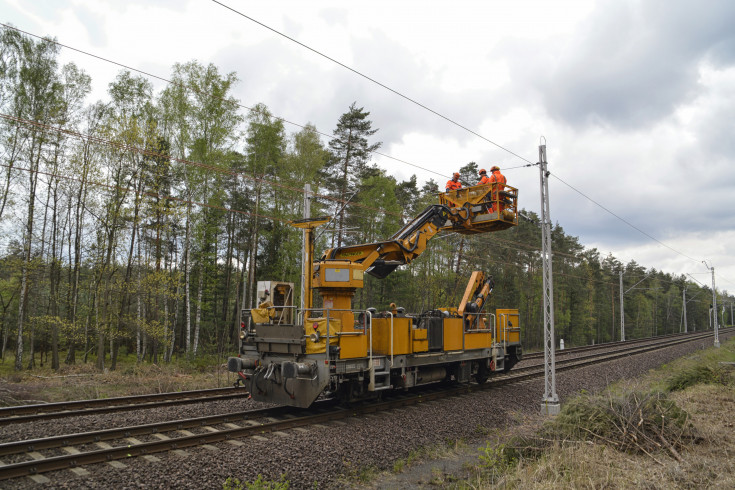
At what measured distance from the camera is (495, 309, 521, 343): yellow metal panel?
14.4 m

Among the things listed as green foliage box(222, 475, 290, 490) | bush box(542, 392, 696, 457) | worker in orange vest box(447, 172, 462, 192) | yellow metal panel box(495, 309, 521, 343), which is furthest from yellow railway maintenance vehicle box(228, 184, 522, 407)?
A: bush box(542, 392, 696, 457)

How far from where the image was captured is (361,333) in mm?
9273

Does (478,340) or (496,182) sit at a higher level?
(496,182)

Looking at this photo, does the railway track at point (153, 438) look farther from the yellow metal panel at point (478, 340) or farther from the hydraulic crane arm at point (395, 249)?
the hydraulic crane arm at point (395, 249)

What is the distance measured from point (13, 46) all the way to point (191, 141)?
7653 mm

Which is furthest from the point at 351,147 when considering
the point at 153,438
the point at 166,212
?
the point at 153,438

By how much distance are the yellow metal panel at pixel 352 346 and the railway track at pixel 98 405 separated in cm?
359

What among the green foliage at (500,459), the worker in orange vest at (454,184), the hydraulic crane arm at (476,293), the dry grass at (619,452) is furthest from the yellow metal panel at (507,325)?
the green foliage at (500,459)

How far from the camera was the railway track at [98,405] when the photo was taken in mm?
8477

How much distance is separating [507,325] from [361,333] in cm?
698

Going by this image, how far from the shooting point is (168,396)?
35.8ft

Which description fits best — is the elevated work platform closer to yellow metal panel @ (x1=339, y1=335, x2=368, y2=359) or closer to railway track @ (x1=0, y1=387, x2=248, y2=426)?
yellow metal panel @ (x1=339, y1=335, x2=368, y2=359)

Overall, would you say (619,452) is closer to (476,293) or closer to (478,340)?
(478,340)

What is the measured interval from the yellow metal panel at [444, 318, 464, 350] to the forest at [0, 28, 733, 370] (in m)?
3.12
